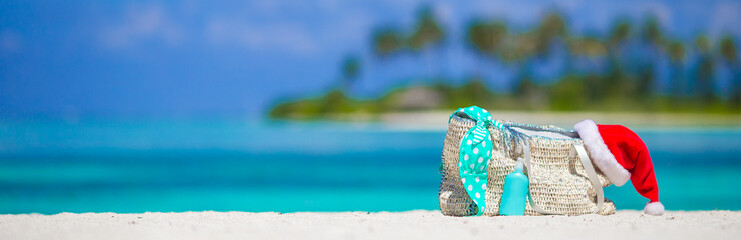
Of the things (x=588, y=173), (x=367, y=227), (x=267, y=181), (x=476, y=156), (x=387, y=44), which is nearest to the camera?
(x=367, y=227)

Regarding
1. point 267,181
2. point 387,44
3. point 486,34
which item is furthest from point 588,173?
point 387,44

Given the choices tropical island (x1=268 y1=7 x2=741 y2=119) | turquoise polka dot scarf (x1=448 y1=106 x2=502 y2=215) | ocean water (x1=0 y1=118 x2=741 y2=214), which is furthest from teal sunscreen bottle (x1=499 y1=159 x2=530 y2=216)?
tropical island (x1=268 y1=7 x2=741 y2=119)

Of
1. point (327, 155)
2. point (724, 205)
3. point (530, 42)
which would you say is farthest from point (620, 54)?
point (724, 205)

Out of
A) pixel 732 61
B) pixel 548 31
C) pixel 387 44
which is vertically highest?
pixel 387 44

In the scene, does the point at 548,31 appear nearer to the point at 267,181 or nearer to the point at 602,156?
the point at 267,181

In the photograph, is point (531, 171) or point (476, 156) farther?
point (531, 171)

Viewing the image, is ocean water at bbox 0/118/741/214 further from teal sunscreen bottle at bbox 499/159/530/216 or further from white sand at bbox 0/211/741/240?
white sand at bbox 0/211/741/240

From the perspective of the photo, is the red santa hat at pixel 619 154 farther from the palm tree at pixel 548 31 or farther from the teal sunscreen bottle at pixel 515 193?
the palm tree at pixel 548 31
